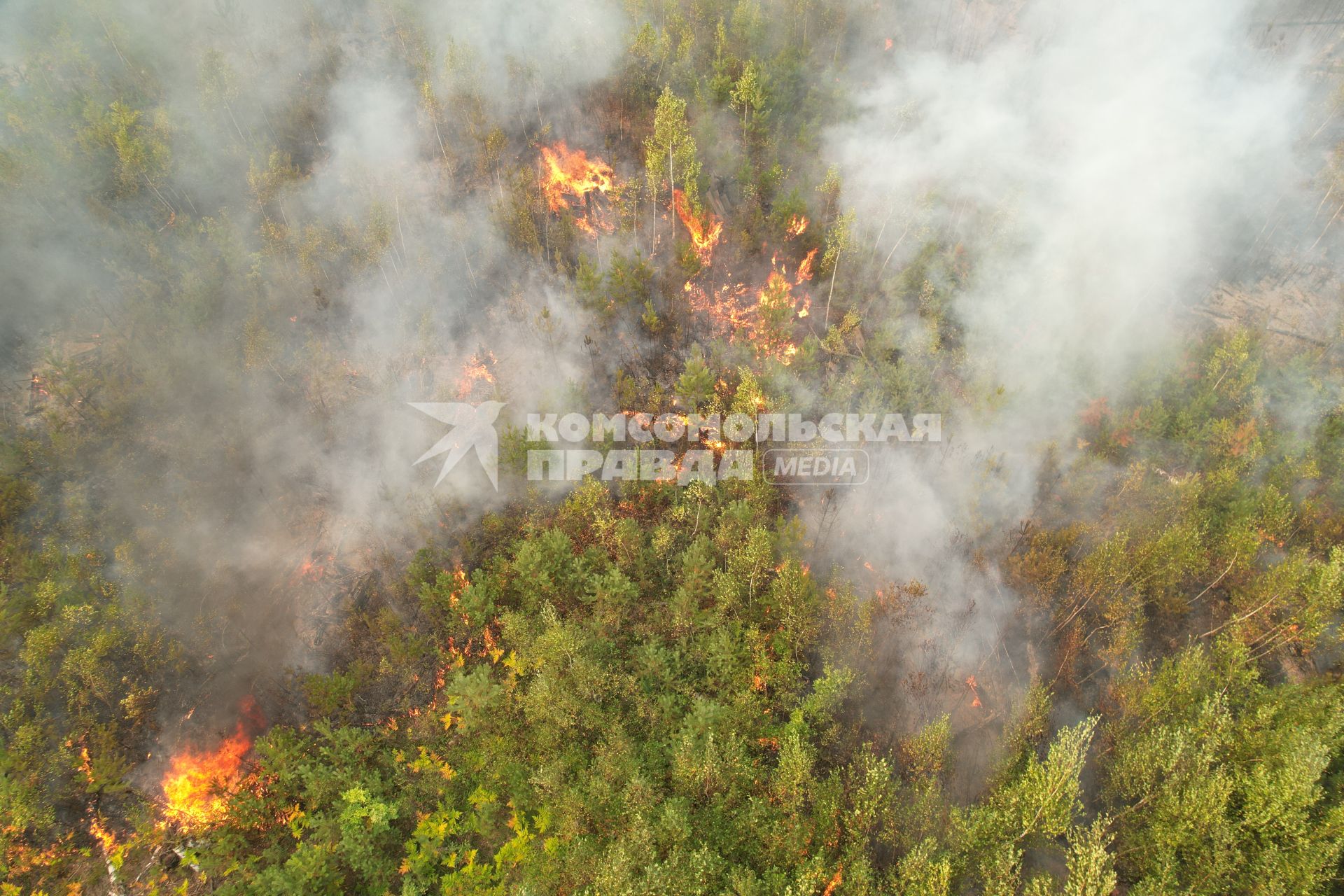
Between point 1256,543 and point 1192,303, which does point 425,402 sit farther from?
point 1192,303

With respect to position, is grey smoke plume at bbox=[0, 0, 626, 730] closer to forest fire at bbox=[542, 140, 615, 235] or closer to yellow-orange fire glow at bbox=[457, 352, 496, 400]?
yellow-orange fire glow at bbox=[457, 352, 496, 400]

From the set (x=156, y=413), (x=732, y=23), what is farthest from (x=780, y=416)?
(x=156, y=413)

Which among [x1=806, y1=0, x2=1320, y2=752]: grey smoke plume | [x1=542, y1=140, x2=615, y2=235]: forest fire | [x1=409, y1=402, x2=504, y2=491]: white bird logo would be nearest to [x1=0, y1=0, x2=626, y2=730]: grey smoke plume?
[x1=409, y1=402, x2=504, y2=491]: white bird logo
